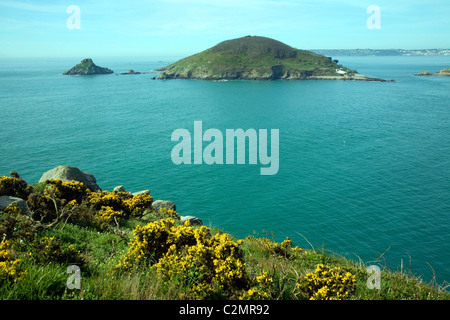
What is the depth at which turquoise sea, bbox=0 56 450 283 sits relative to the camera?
106ft

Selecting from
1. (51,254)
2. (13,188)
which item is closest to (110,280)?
(51,254)

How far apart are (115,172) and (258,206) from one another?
79.6ft

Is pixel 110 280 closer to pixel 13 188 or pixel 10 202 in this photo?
pixel 10 202

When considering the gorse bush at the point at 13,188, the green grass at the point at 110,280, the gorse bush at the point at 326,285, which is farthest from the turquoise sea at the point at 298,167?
the gorse bush at the point at 13,188

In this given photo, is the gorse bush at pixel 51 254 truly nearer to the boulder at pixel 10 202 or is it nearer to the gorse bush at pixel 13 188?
the boulder at pixel 10 202

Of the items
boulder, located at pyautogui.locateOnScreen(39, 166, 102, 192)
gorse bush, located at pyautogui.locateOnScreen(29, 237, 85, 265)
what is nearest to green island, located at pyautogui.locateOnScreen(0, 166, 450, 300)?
gorse bush, located at pyautogui.locateOnScreen(29, 237, 85, 265)

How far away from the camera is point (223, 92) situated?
14338 cm

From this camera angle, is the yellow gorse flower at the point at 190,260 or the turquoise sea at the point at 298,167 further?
the turquoise sea at the point at 298,167

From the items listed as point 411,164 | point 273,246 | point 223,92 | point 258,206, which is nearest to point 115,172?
point 258,206

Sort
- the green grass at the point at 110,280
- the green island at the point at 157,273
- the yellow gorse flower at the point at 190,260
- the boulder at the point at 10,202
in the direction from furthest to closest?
the boulder at the point at 10,202
the yellow gorse flower at the point at 190,260
the green island at the point at 157,273
the green grass at the point at 110,280

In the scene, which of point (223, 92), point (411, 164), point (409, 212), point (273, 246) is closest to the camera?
point (273, 246)

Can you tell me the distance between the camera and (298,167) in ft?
164

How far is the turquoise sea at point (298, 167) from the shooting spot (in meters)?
32.3
